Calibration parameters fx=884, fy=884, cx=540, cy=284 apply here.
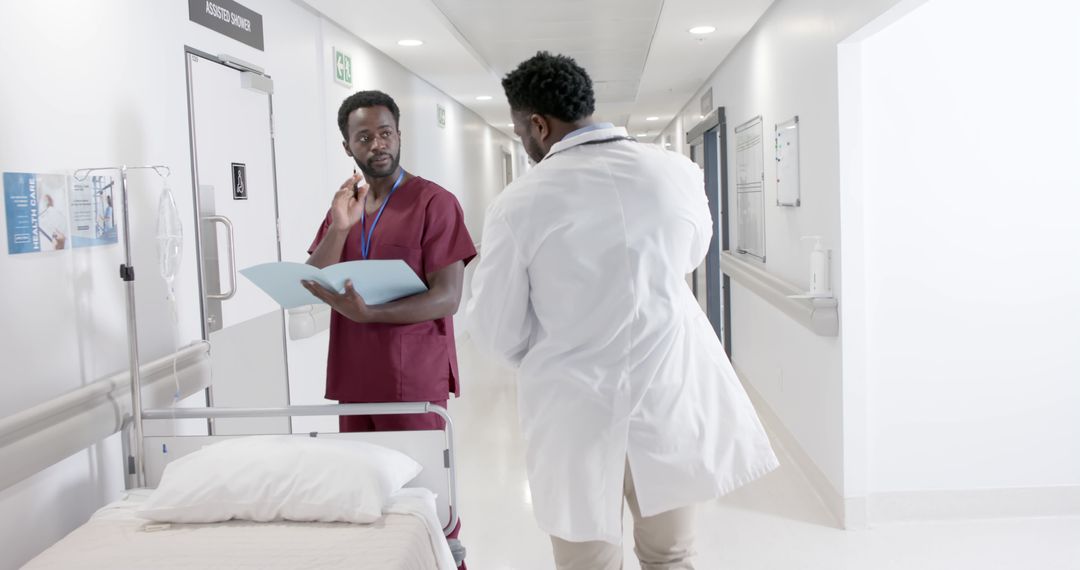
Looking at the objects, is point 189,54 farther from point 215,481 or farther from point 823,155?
point 823,155

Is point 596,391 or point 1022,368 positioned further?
point 1022,368

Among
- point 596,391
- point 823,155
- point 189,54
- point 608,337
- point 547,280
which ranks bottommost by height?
point 596,391

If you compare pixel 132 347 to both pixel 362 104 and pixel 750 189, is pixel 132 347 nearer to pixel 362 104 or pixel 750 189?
pixel 362 104

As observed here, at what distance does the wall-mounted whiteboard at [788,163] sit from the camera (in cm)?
478

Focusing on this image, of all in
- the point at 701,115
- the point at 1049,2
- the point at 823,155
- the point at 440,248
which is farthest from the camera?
the point at 701,115

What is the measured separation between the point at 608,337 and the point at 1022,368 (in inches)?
109

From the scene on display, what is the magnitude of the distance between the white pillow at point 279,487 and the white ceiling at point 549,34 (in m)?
3.26

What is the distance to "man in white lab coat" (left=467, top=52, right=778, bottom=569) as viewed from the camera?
1.98 m

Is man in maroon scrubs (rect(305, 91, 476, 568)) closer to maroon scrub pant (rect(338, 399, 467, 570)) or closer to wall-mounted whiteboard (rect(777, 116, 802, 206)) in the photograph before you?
maroon scrub pant (rect(338, 399, 467, 570))

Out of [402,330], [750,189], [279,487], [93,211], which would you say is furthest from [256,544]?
[750,189]

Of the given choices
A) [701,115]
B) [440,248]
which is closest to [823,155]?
[440,248]

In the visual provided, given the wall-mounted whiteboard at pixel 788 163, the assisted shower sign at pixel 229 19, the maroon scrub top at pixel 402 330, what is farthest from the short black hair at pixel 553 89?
the wall-mounted whiteboard at pixel 788 163

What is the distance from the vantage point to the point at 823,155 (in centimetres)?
418

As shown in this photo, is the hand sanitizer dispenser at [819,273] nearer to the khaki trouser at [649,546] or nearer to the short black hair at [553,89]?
the khaki trouser at [649,546]
